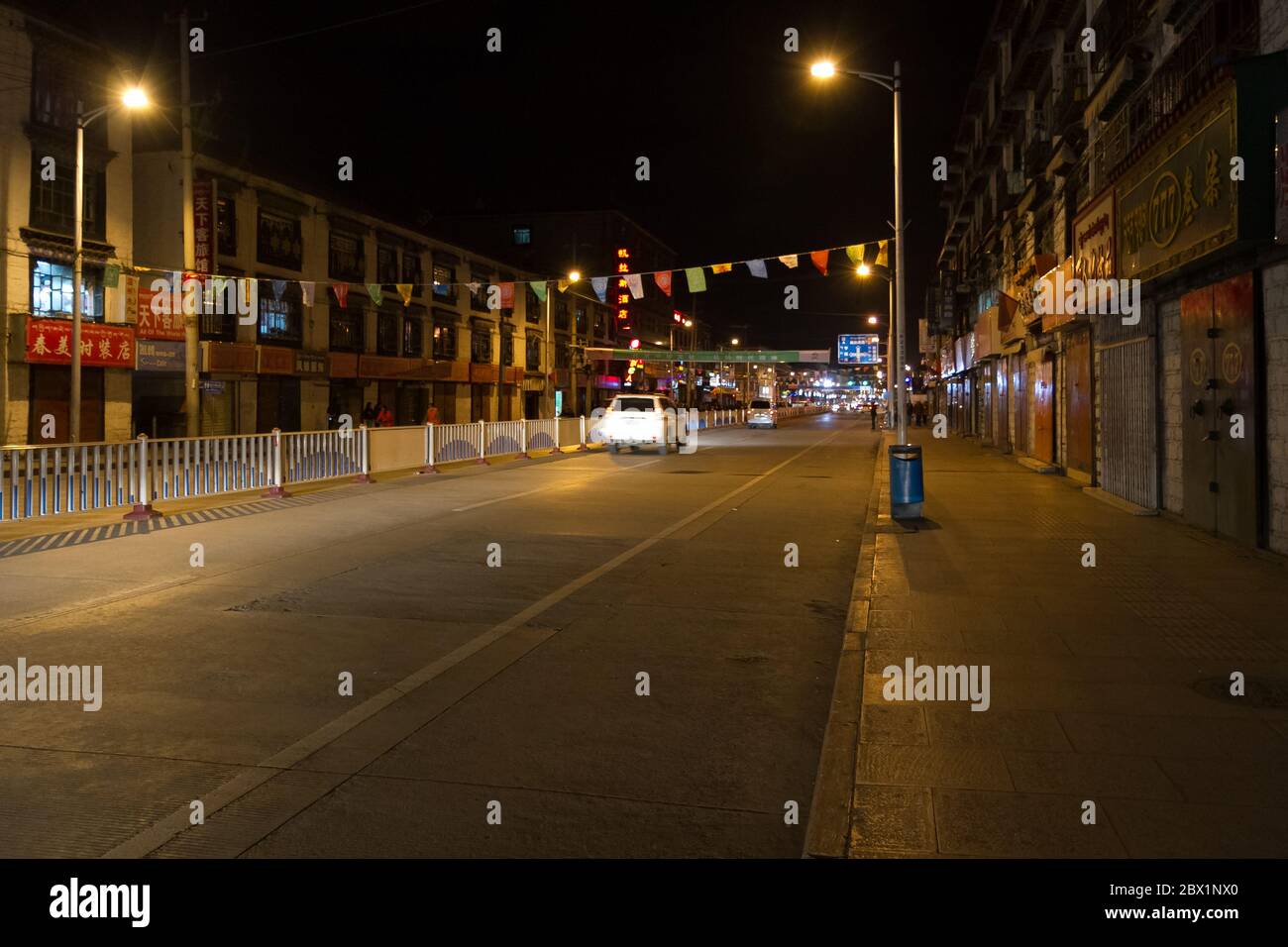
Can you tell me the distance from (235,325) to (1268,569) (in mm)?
31301

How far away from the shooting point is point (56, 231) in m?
27.5

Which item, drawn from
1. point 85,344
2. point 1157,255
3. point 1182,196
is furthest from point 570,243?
point 1182,196

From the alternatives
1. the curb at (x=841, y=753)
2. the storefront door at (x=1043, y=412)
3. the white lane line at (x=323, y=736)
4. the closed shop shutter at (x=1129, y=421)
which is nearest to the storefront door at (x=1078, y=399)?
the closed shop shutter at (x=1129, y=421)

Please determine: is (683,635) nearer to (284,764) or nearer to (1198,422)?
(284,764)

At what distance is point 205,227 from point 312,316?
7.47 metres

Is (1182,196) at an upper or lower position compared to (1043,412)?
upper

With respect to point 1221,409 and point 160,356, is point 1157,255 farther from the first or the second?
point 160,356

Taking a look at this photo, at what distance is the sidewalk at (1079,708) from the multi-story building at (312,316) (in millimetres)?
23766

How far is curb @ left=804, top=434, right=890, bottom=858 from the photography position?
417 cm

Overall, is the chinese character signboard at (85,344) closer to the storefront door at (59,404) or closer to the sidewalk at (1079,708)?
the storefront door at (59,404)

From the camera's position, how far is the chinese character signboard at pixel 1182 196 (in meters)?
9.99

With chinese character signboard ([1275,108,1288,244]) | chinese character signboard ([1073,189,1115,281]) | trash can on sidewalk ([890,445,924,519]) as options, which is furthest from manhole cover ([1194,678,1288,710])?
chinese character signboard ([1073,189,1115,281])

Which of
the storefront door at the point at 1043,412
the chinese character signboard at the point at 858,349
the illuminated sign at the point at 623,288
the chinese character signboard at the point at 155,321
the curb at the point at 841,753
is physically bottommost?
the curb at the point at 841,753

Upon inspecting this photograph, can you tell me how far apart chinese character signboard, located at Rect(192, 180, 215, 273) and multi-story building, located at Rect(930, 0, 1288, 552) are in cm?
2200
